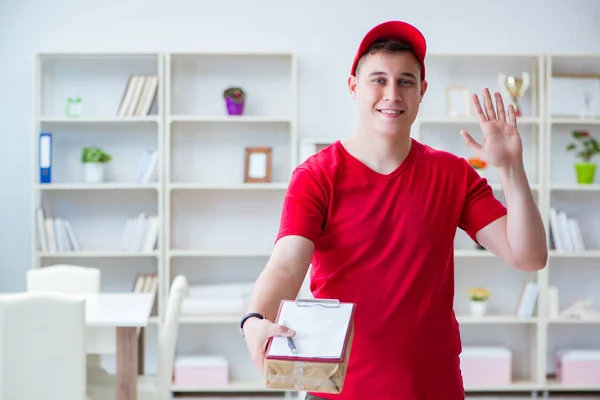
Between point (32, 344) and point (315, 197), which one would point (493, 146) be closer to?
point (315, 197)

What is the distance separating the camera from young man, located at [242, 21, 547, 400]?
4.50ft

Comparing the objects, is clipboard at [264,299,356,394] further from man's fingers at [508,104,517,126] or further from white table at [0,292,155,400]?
white table at [0,292,155,400]

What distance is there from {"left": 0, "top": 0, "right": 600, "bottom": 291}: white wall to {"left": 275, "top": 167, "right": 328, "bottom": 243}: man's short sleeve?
369cm

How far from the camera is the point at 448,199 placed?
1.45 m

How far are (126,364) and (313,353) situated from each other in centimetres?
220

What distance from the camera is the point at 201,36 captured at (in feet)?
16.5

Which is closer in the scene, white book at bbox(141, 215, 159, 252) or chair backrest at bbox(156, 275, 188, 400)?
chair backrest at bbox(156, 275, 188, 400)

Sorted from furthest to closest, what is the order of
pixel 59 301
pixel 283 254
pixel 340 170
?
pixel 59 301, pixel 340 170, pixel 283 254

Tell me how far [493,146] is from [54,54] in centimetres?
392

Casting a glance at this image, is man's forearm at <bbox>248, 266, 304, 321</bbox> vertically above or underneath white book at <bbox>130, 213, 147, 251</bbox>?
above

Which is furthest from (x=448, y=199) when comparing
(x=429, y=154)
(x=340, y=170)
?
(x=340, y=170)

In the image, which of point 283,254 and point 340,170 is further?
point 340,170

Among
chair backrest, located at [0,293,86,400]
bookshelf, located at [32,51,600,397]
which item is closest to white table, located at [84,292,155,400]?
chair backrest, located at [0,293,86,400]

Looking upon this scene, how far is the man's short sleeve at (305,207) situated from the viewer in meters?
1.33
